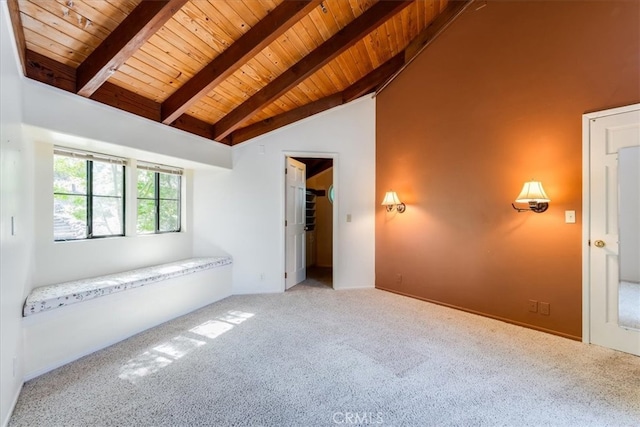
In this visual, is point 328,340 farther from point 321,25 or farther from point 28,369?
point 321,25

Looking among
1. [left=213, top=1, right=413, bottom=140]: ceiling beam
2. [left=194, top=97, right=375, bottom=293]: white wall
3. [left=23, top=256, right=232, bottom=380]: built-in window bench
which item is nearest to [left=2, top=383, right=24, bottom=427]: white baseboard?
[left=23, top=256, right=232, bottom=380]: built-in window bench

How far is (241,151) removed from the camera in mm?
4105

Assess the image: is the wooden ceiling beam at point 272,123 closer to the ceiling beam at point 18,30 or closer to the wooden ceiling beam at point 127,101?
the wooden ceiling beam at point 127,101

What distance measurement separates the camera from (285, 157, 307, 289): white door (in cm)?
431

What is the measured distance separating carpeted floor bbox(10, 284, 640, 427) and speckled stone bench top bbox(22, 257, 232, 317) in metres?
0.50

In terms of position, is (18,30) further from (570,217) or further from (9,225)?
(570,217)

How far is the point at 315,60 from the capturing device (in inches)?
118

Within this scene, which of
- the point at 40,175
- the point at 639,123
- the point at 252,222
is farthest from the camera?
the point at 252,222

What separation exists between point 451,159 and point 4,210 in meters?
3.93

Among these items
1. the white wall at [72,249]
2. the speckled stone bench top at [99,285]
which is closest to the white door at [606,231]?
the speckled stone bench top at [99,285]

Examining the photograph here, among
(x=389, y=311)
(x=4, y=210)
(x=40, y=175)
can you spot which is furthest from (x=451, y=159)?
(x=40, y=175)

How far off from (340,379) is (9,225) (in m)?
2.29

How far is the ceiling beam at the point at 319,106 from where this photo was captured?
4.06 meters

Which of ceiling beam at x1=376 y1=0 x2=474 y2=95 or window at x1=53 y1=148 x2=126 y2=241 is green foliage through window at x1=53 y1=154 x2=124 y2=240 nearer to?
window at x1=53 y1=148 x2=126 y2=241
